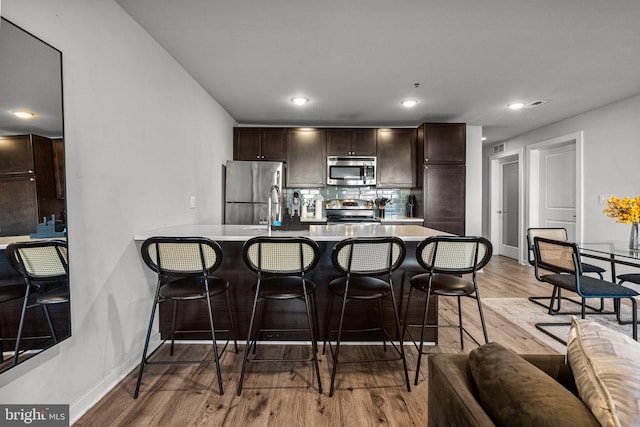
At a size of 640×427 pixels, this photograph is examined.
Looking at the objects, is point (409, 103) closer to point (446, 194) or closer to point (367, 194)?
point (446, 194)

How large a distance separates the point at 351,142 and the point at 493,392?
4.33 m

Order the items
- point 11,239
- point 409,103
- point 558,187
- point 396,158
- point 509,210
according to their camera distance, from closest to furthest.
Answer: point 11,239
point 409,103
point 396,158
point 558,187
point 509,210

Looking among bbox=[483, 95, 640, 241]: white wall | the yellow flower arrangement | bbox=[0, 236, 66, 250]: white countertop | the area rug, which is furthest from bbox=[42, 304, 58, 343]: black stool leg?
bbox=[483, 95, 640, 241]: white wall

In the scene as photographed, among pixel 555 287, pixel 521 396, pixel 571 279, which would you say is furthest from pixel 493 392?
pixel 555 287

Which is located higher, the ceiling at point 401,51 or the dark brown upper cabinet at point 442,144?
the ceiling at point 401,51

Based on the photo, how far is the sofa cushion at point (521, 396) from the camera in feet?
1.89

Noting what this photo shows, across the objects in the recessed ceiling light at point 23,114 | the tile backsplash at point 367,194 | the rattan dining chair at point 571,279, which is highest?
the recessed ceiling light at point 23,114

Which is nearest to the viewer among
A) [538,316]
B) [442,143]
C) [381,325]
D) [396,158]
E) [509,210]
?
[381,325]

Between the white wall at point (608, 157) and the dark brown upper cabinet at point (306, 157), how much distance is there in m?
3.69

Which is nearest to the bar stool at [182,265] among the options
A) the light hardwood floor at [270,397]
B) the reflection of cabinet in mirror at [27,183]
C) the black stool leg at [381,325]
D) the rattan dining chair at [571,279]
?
the light hardwood floor at [270,397]

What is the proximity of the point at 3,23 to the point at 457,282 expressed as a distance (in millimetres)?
2643

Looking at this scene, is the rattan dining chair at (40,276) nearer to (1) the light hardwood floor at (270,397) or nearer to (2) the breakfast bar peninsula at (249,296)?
(1) the light hardwood floor at (270,397)

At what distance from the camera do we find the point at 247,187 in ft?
13.3

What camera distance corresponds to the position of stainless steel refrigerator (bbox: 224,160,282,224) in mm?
4055
